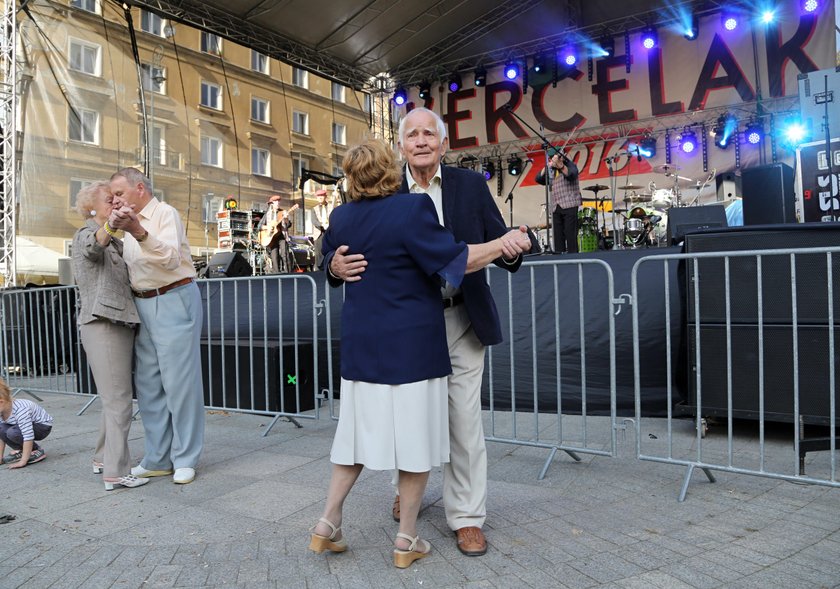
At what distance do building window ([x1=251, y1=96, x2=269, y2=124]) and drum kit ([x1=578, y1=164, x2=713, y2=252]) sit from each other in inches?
355

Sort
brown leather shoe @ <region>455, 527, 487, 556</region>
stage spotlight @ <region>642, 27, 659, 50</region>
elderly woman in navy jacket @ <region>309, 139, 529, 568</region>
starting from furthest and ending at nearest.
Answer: stage spotlight @ <region>642, 27, 659, 50</region> → brown leather shoe @ <region>455, 527, 487, 556</region> → elderly woman in navy jacket @ <region>309, 139, 529, 568</region>

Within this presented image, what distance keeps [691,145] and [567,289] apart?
9.70 m

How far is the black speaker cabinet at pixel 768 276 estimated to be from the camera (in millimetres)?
3986

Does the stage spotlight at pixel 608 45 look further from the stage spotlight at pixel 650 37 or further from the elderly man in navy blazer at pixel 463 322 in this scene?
the elderly man in navy blazer at pixel 463 322

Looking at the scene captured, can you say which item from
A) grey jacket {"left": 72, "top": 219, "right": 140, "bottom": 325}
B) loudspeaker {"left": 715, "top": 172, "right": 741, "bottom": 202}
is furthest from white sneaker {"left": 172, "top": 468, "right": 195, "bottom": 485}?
loudspeaker {"left": 715, "top": 172, "right": 741, "bottom": 202}

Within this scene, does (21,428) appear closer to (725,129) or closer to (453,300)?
(453,300)

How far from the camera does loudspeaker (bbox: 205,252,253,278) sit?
34.7ft

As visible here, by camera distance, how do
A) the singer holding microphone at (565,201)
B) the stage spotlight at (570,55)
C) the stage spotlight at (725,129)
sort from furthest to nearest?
1. the stage spotlight at (570,55)
2. the stage spotlight at (725,129)
3. the singer holding microphone at (565,201)

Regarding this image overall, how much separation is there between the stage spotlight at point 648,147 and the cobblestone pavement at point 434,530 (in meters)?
11.0

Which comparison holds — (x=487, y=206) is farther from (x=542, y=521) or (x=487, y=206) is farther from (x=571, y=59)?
(x=571, y=59)

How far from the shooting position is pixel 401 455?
2395 mm

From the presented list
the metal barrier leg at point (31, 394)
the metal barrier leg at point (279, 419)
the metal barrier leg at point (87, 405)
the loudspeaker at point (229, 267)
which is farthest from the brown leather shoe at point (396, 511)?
the loudspeaker at point (229, 267)

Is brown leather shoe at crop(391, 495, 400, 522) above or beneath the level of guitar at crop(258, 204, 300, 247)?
beneath

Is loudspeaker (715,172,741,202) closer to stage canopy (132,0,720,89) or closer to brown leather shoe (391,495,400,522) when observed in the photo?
stage canopy (132,0,720,89)
